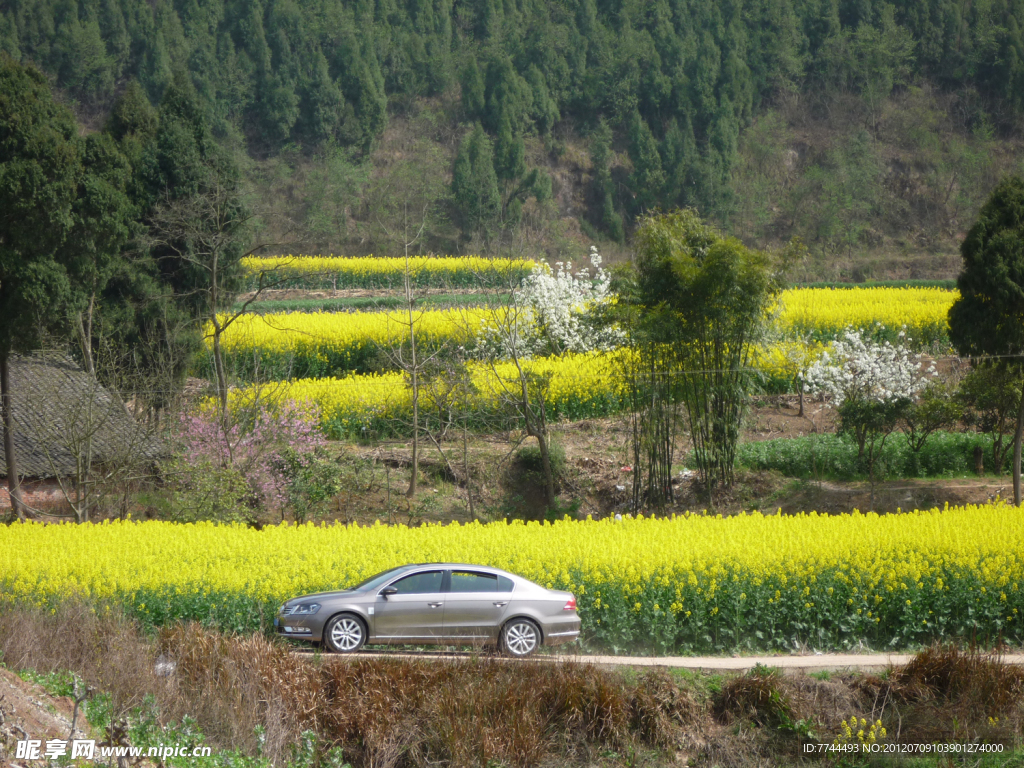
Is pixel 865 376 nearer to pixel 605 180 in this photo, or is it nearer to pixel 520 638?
pixel 520 638

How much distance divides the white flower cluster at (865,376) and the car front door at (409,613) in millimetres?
14911

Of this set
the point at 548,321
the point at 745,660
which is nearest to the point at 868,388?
the point at 548,321

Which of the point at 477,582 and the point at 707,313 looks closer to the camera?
the point at 477,582

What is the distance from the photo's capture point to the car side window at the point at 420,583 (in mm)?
13469

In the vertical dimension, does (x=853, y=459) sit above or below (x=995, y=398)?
below

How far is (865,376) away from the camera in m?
25.2

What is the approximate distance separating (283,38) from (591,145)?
1006 inches

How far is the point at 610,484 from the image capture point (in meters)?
25.0

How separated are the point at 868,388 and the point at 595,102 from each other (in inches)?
2171

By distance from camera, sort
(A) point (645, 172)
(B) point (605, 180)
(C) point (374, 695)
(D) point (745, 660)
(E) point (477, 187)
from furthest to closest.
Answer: (B) point (605, 180)
(A) point (645, 172)
(E) point (477, 187)
(D) point (745, 660)
(C) point (374, 695)

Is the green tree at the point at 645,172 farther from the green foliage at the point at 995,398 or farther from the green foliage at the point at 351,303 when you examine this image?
the green foliage at the point at 995,398

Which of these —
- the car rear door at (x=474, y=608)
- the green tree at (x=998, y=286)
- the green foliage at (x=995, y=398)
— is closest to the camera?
the car rear door at (x=474, y=608)

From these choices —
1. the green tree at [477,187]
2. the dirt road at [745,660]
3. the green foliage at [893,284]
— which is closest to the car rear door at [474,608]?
the dirt road at [745,660]

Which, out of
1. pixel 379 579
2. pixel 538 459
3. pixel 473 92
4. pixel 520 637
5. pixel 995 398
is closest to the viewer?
pixel 520 637
